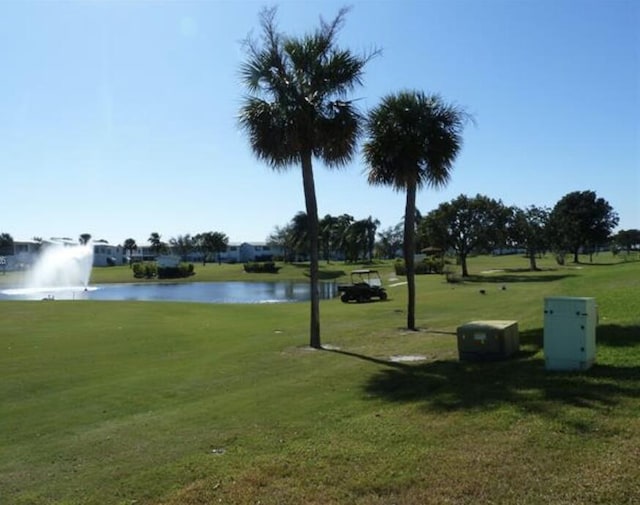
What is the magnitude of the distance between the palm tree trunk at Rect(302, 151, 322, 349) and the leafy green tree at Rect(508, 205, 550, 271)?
46.8m

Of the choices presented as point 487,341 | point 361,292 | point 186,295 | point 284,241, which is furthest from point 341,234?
point 487,341

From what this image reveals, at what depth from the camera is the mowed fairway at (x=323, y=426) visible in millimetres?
5285

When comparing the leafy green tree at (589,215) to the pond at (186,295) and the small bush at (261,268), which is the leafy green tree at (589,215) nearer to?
the small bush at (261,268)

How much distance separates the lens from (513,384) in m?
8.66

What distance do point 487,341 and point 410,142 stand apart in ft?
33.3

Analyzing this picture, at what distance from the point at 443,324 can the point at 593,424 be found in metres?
14.6

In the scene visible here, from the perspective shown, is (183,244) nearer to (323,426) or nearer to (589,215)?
(589,215)

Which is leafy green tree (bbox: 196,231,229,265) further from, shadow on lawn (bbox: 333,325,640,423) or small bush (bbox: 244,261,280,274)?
shadow on lawn (bbox: 333,325,640,423)

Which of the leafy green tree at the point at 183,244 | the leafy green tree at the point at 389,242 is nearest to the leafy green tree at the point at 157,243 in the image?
Answer: the leafy green tree at the point at 183,244

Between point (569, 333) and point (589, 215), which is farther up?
Answer: point (589, 215)

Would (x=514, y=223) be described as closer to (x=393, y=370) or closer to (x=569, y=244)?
(x=569, y=244)

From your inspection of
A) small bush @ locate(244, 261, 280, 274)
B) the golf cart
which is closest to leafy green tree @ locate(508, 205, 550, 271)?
the golf cart

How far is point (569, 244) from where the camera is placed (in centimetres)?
8156

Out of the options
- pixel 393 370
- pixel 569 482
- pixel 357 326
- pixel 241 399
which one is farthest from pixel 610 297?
pixel 569 482
